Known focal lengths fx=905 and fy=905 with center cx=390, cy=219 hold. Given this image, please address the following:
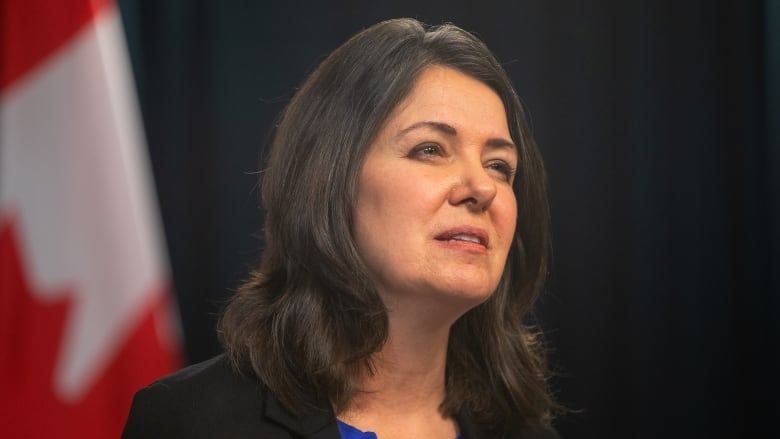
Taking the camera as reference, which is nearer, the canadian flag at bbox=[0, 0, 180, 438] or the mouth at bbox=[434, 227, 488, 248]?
the mouth at bbox=[434, 227, 488, 248]

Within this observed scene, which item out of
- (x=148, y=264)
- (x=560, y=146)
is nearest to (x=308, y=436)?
(x=148, y=264)

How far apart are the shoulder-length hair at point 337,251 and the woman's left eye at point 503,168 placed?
0.31ft

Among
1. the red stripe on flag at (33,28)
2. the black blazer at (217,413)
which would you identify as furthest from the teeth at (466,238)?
the red stripe on flag at (33,28)

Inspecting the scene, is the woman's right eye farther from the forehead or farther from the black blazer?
the black blazer

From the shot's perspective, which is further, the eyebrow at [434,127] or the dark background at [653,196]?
the dark background at [653,196]

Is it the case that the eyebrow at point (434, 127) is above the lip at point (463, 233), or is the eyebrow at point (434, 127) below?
above

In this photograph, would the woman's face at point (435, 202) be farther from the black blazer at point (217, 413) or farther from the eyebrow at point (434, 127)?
the black blazer at point (217, 413)

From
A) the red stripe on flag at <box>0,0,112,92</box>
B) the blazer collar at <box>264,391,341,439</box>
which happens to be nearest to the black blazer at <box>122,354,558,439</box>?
the blazer collar at <box>264,391,341,439</box>

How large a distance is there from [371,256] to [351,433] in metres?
0.32

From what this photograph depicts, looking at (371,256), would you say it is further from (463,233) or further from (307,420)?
(307,420)

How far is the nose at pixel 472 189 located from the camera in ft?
5.29

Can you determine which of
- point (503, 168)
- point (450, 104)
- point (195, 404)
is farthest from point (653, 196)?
point (195, 404)

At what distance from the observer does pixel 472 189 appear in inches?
63.7

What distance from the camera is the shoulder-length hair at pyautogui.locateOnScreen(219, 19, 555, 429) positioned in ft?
5.33
